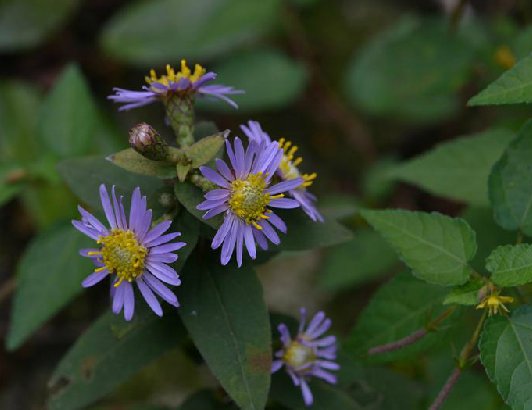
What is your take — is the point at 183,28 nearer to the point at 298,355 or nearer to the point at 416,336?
the point at 298,355

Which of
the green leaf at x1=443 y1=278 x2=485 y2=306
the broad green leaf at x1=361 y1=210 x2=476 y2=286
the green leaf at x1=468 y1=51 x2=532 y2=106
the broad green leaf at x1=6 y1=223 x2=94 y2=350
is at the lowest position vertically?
the broad green leaf at x1=6 y1=223 x2=94 y2=350

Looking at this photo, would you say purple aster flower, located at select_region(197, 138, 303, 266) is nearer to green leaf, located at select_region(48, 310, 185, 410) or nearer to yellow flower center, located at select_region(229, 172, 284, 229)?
yellow flower center, located at select_region(229, 172, 284, 229)

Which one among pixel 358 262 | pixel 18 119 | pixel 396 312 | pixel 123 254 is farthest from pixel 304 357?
pixel 18 119

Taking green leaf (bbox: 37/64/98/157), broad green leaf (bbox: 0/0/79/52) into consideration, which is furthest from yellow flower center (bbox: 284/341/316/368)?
broad green leaf (bbox: 0/0/79/52)

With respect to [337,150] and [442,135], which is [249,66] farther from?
[442,135]

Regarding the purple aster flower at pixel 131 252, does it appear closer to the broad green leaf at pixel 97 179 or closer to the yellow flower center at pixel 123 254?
the yellow flower center at pixel 123 254

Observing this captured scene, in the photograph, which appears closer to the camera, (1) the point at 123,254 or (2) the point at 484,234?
(1) the point at 123,254
